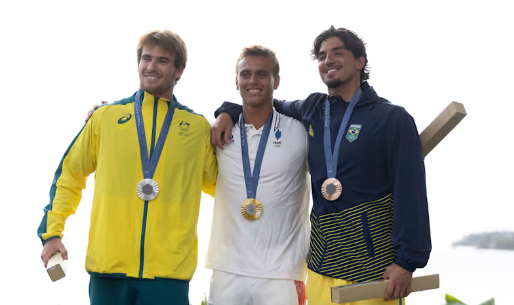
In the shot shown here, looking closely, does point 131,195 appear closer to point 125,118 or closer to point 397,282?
point 125,118

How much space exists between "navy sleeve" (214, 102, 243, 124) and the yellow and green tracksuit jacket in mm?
266

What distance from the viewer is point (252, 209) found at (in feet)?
8.95

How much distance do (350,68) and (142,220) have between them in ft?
4.18

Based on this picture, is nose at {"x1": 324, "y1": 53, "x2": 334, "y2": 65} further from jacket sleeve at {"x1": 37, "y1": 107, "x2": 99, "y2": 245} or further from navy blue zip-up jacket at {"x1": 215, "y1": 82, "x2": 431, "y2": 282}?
jacket sleeve at {"x1": 37, "y1": 107, "x2": 99, "y2": 245}

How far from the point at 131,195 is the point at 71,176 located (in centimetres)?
35

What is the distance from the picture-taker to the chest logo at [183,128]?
278cm

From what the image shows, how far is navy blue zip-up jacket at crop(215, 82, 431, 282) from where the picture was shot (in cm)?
240

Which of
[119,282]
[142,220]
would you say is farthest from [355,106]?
[119,282]

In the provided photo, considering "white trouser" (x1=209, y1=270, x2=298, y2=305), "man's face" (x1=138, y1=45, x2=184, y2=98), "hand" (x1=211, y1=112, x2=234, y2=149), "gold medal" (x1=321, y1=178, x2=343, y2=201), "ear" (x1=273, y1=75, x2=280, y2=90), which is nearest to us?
"gold medal" (x1=321, y1=178, x2=343, y2=201)

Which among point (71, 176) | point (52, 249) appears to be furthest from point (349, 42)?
point (52, 249)

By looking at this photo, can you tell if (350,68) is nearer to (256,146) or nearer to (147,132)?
(256,146)

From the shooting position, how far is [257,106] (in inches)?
116

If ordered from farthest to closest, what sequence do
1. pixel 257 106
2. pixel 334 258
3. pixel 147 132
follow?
pixel 257 106, pixel 147 132, pixel 334 258

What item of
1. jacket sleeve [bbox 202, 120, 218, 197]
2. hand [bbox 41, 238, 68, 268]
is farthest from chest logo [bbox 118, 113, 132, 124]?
hand [bbox 41, 238, 68, 268]
